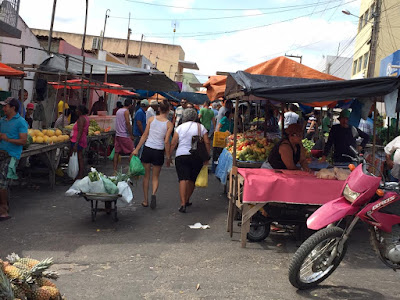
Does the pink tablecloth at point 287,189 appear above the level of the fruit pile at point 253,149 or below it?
below

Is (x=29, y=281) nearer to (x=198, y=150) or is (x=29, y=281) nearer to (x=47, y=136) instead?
(x=198, y=150)

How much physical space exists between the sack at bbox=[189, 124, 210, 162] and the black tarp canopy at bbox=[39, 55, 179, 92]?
6.95 metres

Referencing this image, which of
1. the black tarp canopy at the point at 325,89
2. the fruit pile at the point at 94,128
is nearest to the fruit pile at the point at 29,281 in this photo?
the black tarp canopy at the point at 325,89

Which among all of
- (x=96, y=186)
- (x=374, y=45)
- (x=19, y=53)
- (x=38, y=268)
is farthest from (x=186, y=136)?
(x=374, y=45)

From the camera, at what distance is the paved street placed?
192 inches

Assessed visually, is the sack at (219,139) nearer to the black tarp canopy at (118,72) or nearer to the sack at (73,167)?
the sack at (73,167)

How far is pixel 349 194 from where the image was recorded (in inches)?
191

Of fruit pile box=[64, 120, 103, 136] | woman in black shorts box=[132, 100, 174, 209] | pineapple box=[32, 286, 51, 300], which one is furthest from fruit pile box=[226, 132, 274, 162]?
pineapple box=[32, 286, 51, 300]

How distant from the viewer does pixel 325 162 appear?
8555mm

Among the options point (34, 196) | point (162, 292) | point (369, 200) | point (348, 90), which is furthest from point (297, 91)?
point (34, 196)

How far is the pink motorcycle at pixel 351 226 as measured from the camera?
4738 mm

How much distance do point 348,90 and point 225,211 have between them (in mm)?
3570

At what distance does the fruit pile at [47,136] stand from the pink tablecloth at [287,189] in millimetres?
5105

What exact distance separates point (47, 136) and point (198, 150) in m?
3.66
